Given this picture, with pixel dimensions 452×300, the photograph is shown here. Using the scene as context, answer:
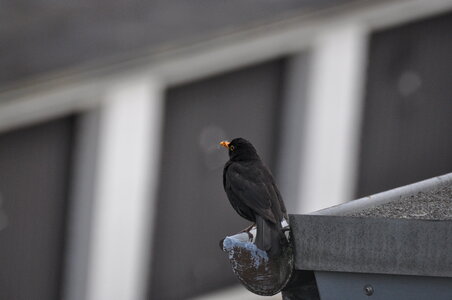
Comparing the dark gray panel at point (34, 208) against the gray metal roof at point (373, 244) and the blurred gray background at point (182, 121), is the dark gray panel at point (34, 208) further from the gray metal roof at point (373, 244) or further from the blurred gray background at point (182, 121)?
the gray metal roof at point (373, 244)

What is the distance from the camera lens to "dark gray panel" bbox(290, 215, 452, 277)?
103 inches

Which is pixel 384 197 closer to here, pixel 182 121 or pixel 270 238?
pixel 270 238

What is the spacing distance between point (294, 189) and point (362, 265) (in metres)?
6.66

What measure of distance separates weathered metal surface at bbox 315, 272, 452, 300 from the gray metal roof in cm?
4

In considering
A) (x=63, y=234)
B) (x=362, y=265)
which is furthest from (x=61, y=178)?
(x=362, y=265)

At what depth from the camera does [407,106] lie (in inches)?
392

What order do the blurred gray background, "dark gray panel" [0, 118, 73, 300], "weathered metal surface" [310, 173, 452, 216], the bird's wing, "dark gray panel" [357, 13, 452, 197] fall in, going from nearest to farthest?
"weathered metal surface" [310, 173, 452, 216]
the bird's wing
the blurred gray background
"dark gray panel" [0, 118, 73, 300]
"dark gray panel" [357, 13, 452, 197]

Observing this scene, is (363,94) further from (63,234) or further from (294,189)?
(63,234)

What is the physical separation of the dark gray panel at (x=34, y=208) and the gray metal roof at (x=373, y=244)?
592 centimetres

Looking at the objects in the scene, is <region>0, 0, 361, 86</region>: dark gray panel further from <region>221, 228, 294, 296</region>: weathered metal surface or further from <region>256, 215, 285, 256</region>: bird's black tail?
<region>221, 228, 294, 296</region>: weathered metal surface

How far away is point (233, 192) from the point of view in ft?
14.2

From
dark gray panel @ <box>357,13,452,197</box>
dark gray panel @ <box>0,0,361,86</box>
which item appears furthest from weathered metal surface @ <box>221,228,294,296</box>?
dark gray panel @ <box>357,13,452,197</box>

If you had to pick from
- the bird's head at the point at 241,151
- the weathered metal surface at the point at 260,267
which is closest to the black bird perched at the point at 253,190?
the bird's head at the point at 241,151

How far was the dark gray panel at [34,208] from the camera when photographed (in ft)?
27.6
